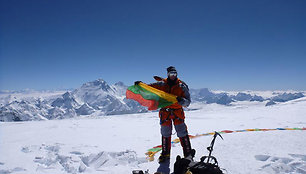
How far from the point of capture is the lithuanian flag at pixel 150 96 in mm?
5176

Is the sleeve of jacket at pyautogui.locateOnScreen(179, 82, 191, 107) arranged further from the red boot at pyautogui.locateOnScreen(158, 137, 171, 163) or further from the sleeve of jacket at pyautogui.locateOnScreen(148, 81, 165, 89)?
the red boot at pyautogui.locateOnScreen(158, 137, 171, 163)

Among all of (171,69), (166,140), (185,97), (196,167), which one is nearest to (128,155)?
Answer: (166,140)

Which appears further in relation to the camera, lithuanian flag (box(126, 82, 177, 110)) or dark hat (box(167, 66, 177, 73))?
dark hat (box(167, 66, 177, 73))

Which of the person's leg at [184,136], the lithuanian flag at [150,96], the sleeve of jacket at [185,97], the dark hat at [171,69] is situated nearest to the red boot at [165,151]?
the person's leg at [184,136]

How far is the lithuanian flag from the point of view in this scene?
5.18 meters

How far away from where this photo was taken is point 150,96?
545 centimetres

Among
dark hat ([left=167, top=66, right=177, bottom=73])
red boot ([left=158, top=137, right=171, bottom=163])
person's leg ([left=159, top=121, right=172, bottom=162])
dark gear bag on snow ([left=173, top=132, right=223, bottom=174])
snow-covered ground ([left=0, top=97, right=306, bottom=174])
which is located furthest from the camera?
dark hat ([left=167, top=66, right=177, bottom=73])

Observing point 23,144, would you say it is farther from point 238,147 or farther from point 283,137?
point 283,137

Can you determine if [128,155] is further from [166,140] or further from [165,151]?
[166,140]

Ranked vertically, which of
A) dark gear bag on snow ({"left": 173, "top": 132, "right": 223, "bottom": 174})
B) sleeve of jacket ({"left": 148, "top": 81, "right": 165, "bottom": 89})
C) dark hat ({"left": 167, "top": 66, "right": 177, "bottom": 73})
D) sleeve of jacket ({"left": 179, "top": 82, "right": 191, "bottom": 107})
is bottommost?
dark gear bag on snow ({"left": 173, "top": 132, "right": 223, "bottom": 174})

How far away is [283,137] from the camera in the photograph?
6.68 meters

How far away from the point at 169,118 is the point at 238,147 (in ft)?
9.03

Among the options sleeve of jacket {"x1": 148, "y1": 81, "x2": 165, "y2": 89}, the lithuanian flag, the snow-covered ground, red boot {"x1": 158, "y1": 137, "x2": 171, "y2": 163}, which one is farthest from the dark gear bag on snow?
sleeve of jacket {"x1": 148, "y1": 81, "x2": 165, "y2": 89}

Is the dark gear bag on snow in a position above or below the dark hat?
below
